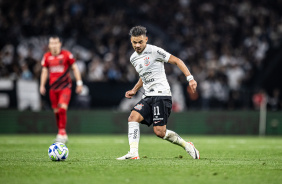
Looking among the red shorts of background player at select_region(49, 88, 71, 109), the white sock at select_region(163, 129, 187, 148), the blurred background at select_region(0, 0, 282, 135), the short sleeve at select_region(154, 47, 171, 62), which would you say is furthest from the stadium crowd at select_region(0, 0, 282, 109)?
the white sock at select_region(163, 129, 187, 148)

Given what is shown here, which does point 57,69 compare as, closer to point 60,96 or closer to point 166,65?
point 60,96

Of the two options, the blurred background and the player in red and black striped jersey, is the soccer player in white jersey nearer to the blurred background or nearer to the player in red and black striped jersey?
the player in red and black striped jersey

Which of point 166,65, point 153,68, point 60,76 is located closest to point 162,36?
point 166,65

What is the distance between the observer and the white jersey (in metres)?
8.80

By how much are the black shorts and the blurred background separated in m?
10.1

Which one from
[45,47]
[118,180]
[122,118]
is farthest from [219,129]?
[118,180]

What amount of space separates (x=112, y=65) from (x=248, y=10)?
9031mm

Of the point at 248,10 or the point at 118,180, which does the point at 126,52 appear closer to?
the point at 248,10

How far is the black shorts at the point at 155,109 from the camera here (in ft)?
28.3

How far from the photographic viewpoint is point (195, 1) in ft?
84.1

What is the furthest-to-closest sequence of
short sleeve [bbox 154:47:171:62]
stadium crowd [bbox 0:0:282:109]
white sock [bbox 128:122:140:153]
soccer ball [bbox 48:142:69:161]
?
stadium crowd [bbox 0:0:282:109], short sleeve [bbox 154:47:171:62], white sock [bbox 128:122:140:153], soccer ball [bbox 48:142:69:161]

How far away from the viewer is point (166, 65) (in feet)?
68.9

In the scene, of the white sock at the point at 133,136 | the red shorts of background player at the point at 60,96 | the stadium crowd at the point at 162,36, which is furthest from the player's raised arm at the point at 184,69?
the stadium crowd at the point at 162,36

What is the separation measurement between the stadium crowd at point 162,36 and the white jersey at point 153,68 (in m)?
10.1
